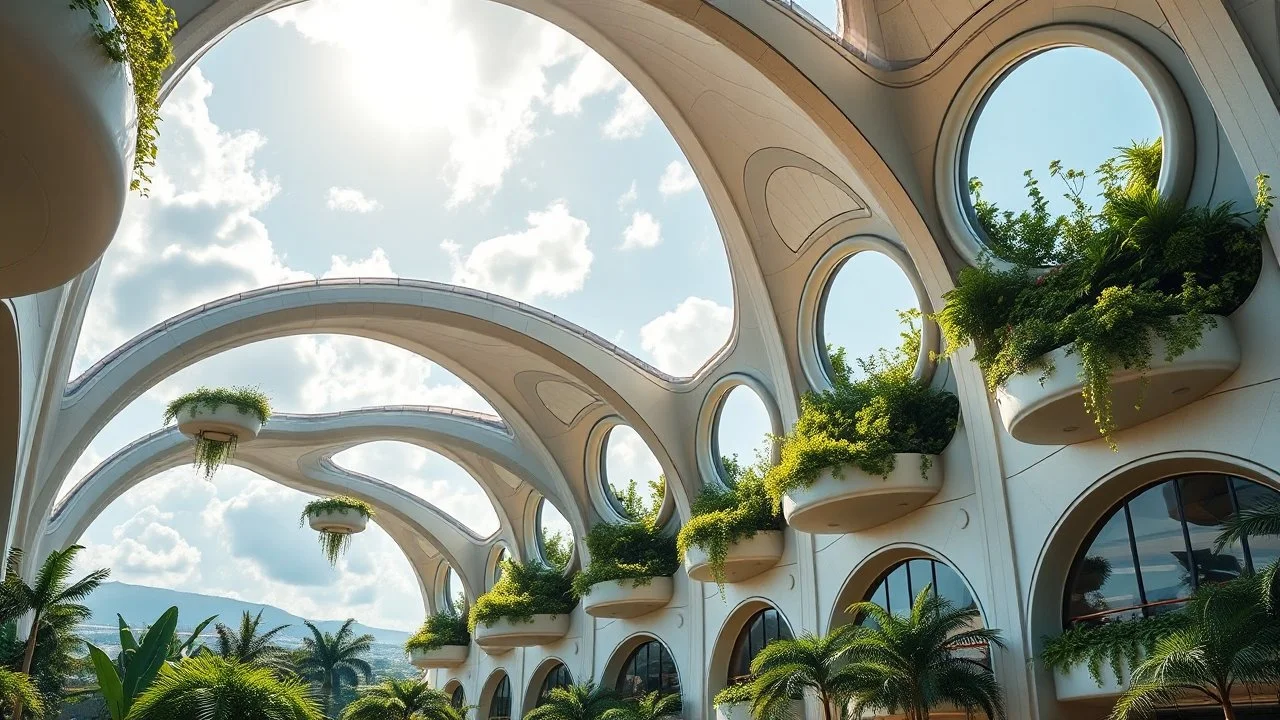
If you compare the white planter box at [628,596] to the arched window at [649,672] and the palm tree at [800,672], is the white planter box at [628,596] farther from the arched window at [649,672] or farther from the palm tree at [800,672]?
the palm tree at [800,672]

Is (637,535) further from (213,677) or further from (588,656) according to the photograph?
(213,677)

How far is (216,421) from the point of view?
16.6m

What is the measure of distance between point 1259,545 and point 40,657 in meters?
22.2

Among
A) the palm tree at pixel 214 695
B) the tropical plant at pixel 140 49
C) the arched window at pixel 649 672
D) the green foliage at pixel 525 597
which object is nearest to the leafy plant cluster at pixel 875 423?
the palm tree at pixel 214 695

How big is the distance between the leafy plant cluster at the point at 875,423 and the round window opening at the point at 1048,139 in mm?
1995

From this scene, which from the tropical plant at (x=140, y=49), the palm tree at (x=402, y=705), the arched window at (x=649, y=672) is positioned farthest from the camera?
the palm tree at (x=402, y=705)

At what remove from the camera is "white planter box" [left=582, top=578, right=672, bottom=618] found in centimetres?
1819

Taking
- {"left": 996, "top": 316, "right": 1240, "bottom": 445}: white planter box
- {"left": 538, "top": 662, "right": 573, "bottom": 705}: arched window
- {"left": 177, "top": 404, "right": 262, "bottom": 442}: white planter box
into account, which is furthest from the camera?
{"left": 538, "top": 662, "right": 573, "bottom": 705}: arched window

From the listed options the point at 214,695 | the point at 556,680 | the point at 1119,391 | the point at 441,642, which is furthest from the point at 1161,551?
the point at 441,642

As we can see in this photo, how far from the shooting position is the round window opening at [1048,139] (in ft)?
32.6

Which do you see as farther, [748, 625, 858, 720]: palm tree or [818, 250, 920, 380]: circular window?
[818, 250, 920, 380]: circular window

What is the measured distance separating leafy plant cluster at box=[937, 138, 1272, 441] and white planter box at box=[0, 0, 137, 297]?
7968 millimetres

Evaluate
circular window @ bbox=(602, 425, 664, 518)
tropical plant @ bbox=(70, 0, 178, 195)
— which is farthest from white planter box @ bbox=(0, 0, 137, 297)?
circular window @ bbox=(602, 425, 664, 518)

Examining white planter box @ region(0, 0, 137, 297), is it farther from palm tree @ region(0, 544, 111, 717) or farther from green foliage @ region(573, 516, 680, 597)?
green foliage @ region(573, 516, 680, 597)
